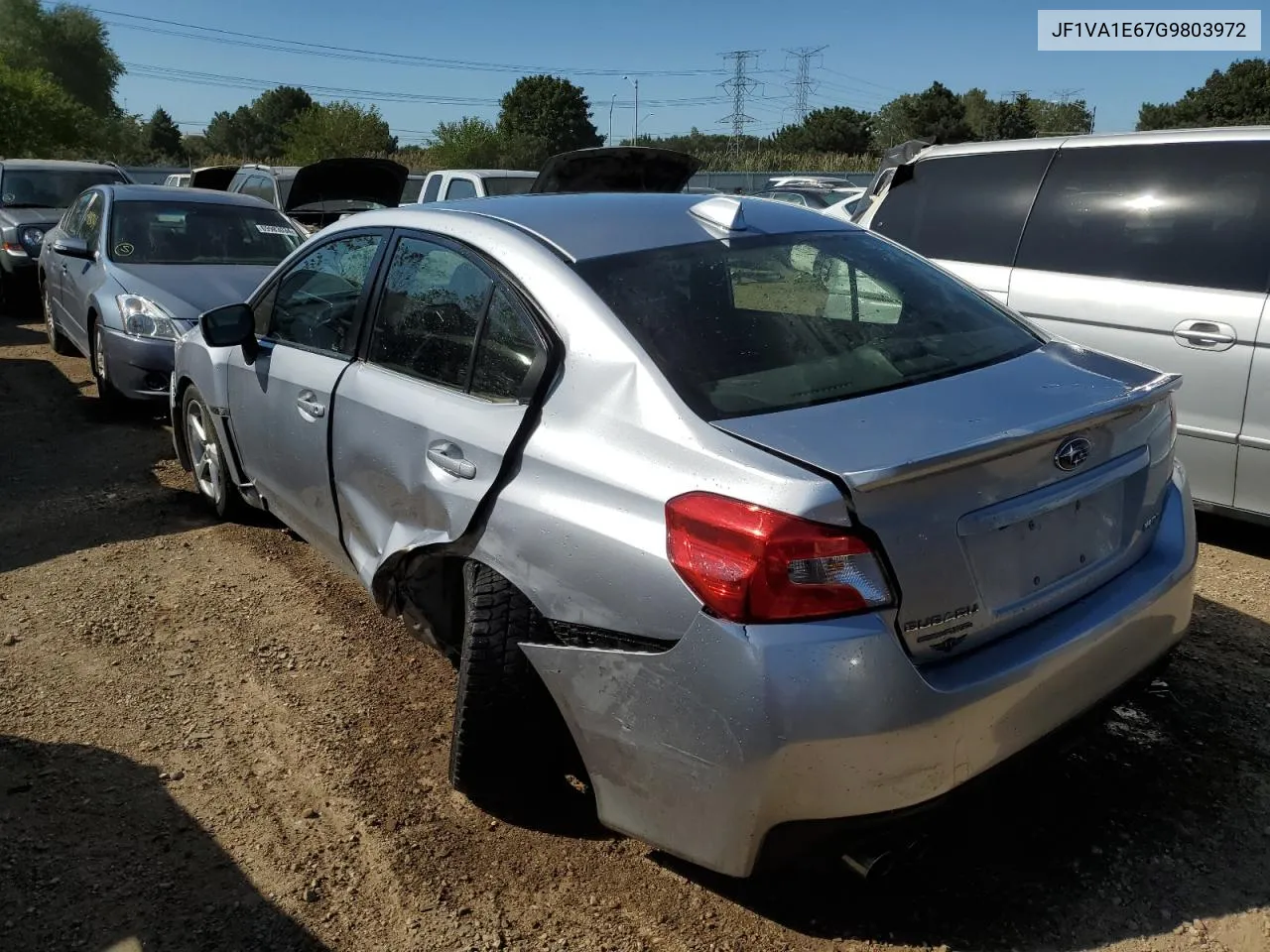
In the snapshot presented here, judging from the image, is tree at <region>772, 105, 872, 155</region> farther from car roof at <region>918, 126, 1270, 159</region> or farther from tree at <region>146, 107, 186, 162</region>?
car roof at <region>918, 126, 1270, 159</region>

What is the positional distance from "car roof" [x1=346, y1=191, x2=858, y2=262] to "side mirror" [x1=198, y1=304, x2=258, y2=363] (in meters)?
0.89

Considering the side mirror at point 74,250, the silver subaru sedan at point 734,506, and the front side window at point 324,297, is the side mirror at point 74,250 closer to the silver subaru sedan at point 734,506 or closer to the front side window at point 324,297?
the front side window at point 324,297

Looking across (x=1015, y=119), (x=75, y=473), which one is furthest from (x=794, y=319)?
(x=1015, y=119)

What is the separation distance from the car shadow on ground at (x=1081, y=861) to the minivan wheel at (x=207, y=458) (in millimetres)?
3143

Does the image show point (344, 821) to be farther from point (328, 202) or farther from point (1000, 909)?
point (328, 202)

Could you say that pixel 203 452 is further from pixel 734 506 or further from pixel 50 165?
pixel 50 165

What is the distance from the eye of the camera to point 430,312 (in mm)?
3176

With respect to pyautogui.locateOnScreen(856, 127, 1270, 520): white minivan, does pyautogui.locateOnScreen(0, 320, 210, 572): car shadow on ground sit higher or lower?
lower

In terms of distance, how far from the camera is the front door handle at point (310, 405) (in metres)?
3.52

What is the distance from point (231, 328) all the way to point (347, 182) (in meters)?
7.91

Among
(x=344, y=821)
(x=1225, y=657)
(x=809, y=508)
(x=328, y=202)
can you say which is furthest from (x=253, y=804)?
(x=328, y=202)

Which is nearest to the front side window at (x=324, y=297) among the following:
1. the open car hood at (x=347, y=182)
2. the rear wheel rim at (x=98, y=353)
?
the rear wheel rim at (x=98, y=353)

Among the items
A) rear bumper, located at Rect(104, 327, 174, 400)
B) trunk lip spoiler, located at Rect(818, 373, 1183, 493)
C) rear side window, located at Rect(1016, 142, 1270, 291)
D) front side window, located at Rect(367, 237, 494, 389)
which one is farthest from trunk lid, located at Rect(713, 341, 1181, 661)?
rear bumper, located at Rect(104, 327, 174, 400)

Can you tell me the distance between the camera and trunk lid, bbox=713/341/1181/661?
2084mm
